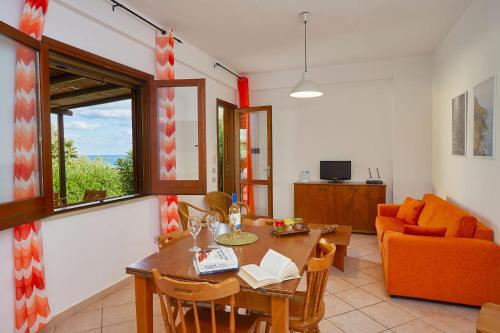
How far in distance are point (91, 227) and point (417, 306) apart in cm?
313

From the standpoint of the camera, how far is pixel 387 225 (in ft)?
13.1

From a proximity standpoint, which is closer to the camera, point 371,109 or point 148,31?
point 148,31

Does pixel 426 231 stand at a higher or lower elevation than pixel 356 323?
higher

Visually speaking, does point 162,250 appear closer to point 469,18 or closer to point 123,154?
point 123,154

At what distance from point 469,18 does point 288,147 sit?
137 inches

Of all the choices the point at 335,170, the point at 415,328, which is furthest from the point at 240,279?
the point at 335,170

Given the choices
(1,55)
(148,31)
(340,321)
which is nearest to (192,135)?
(148,31)

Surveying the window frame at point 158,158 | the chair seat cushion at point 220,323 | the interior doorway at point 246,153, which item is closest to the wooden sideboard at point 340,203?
the interior doorway at point 246,153

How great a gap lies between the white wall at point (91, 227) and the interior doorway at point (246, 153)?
241cm

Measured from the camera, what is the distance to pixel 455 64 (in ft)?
13.1

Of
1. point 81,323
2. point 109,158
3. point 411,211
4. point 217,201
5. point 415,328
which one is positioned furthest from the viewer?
point 217,201

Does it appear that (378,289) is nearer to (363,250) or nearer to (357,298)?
(357,298)

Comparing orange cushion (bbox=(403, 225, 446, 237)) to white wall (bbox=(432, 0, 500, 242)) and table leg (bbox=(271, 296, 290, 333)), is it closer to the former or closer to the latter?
white wall (bbox=(432, 0, 500, 242))

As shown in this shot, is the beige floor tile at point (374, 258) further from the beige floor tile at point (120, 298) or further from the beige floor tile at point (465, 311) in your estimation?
the beige floor tile at point (120, 298)
